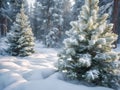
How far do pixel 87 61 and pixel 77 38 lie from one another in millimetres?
1308

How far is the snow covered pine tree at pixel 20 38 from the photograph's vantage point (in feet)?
61.2

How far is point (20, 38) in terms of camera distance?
60.6 ft

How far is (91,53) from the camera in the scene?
9383mm

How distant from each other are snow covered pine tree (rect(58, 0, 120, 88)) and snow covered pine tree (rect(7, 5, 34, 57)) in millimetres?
9749

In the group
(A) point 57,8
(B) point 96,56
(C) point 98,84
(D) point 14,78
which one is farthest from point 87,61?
(A) point 57,8

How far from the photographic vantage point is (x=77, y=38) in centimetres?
934

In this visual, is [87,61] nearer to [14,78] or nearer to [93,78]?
[93,78]

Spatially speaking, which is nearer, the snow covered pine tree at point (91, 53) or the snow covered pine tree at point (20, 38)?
the snow covered pine tree at point (91, 53)

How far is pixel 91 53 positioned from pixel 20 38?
10.4 meters

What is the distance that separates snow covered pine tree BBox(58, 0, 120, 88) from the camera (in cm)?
895

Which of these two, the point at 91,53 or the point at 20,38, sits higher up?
the point at 20,38

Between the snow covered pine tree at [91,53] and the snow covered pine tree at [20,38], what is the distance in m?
9.75

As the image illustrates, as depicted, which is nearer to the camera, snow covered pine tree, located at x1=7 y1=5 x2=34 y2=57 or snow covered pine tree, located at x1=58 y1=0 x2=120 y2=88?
snow covered pine tree, located at x1=58 y1=0 x2=120 y2=88

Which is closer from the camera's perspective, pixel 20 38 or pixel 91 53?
pixel 91 53
